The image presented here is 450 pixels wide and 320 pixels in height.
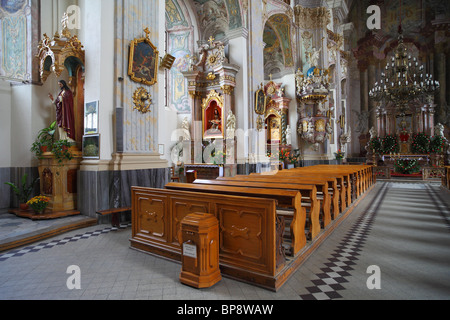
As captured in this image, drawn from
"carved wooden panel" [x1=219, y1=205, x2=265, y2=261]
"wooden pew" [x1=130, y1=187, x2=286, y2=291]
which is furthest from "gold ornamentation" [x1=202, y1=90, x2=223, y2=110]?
"carved wooden panel" [x1=219, y1=205, x2=265, y2=261]

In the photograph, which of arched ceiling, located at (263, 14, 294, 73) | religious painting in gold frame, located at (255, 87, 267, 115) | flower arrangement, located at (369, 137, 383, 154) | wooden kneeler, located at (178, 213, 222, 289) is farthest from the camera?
flower arrangement, located at (369, 137, 383, 154)

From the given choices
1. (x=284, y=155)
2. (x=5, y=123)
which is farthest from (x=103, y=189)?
(x=284, y=155)

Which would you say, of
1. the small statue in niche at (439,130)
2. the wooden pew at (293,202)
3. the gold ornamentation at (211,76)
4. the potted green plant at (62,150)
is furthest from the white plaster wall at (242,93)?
the small statue in niche at (439,130)

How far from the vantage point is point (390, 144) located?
1753 cm

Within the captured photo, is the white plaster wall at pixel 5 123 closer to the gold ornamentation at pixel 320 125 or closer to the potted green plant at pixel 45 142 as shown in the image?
the potted green plant at pixel 45 142

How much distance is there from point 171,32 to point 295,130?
8.19 metres

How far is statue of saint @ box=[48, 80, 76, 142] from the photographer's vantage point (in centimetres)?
574

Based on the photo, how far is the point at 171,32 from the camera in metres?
12.8

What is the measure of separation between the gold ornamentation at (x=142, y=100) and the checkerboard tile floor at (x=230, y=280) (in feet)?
8.56

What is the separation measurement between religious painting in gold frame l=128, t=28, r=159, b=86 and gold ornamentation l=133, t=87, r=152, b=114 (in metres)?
0.24

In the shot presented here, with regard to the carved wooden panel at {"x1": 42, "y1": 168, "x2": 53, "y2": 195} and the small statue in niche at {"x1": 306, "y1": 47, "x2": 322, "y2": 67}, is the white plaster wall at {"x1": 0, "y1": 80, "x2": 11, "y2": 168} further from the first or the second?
the small statue in niche at {"x1": 306, "y1": 47, "x2": 322, "y2": 67}

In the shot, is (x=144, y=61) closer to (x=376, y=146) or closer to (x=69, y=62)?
(x=69, y=62)

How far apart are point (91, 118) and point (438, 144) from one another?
60.9ft
